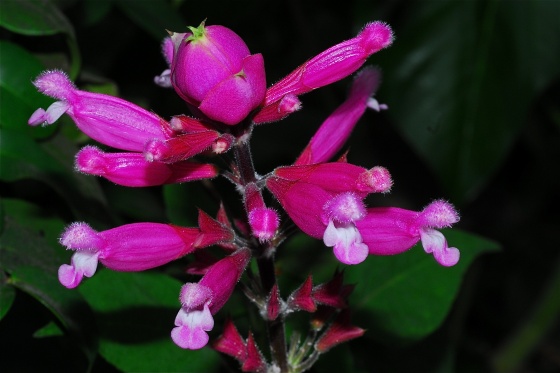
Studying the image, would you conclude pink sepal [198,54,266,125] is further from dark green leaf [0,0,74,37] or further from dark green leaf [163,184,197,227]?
dark green leaf [0,0,74,37]

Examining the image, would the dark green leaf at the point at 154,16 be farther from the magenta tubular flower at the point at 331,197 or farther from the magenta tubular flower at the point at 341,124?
the magenta tubular flower at the point at 331,197

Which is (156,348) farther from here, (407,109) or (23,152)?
(407,109)

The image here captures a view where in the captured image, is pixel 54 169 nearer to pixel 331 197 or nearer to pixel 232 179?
pixel 232 179

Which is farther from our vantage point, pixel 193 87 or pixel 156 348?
pixel 156 348

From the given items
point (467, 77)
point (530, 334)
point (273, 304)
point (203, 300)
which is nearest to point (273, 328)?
point (273, 304)

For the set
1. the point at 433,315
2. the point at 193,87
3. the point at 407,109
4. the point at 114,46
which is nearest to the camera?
the point at 193,87

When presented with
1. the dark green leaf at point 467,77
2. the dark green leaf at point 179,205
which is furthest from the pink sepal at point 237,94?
the dark green leaf at point 467,77

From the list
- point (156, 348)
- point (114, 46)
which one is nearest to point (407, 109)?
point (114, 46)
